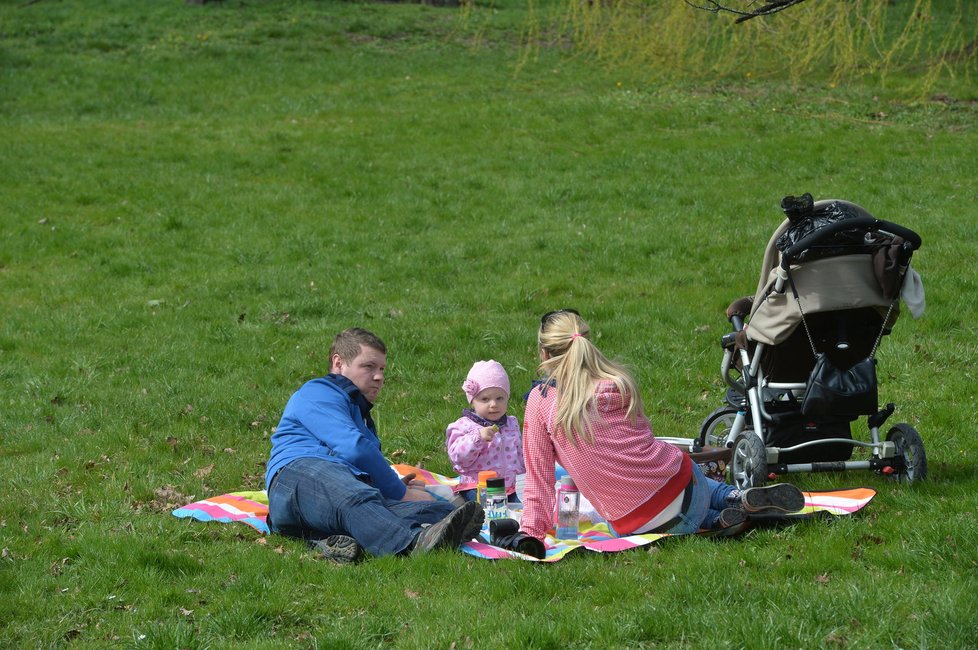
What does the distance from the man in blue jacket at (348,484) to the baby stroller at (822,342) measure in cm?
185

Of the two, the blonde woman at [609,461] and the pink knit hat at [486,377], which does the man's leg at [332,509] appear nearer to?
the blonde woman at [609,461]

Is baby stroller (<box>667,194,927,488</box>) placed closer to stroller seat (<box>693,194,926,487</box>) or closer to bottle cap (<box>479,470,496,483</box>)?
stroller seat (<box>693,194,926,487</box>)

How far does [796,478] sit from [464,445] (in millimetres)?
2090

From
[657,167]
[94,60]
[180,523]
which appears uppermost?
[94,60]

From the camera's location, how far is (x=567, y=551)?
5527mm

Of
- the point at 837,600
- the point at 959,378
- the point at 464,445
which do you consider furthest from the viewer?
the point at 959,378

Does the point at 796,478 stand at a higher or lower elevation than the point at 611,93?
lower

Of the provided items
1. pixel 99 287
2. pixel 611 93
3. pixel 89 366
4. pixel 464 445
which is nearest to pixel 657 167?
pixel 611 93

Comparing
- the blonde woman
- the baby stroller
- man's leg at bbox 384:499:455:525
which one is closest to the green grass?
the blonde woman

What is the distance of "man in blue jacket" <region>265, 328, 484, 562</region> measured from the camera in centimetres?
563

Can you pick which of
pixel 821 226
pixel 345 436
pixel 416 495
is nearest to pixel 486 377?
pixel 416 495

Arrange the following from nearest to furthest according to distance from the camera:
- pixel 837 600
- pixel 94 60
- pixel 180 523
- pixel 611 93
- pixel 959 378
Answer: pixel 837 600 → pixel 180 523 → pixel 959 378 → pixel 611 93 → pixel 94 60

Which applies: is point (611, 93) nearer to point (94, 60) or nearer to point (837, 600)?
point (94, 60)

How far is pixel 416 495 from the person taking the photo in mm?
6391
